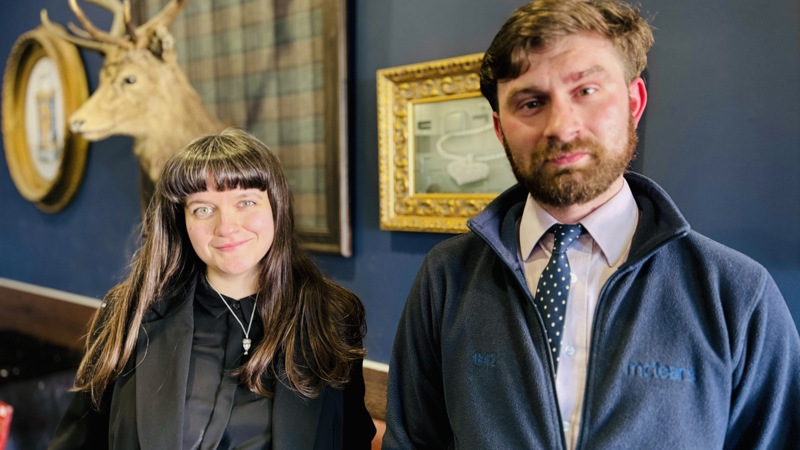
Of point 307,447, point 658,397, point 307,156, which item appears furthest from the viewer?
point 307,156

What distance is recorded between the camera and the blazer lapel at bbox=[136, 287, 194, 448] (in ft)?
3.19

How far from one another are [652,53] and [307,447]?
104 cm

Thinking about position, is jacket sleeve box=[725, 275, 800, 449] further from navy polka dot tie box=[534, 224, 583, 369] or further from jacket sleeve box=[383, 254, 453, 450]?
jacket sleeve box=[383, 254, 453, 450]

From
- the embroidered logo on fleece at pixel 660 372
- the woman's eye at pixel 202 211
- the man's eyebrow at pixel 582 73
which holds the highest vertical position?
the man's eyebrow at pixel 582 73

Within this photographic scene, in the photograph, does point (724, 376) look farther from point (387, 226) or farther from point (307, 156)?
point (307, 156)

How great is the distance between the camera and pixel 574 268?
802 mm

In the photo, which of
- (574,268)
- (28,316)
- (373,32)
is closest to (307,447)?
(574,268)

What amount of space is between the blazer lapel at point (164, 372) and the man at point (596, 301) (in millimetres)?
489

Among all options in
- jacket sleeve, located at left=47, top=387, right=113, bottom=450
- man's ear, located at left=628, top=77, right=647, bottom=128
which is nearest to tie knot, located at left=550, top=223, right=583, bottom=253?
man's ear, located at left=628, top=77, right=647, bottom=128

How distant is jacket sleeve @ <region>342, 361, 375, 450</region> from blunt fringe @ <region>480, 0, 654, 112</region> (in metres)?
0.70

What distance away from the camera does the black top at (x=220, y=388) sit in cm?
100

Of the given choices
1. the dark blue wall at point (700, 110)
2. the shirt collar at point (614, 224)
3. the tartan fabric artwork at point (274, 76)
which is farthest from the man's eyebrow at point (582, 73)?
the tartan fabric artwork at point (274, 76)

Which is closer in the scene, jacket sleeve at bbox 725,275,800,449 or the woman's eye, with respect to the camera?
jacket sleeve at bbox 725,275,800,449

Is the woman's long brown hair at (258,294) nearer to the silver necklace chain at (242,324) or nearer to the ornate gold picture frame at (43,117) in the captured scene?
the silver necklace chain at (242,324)
